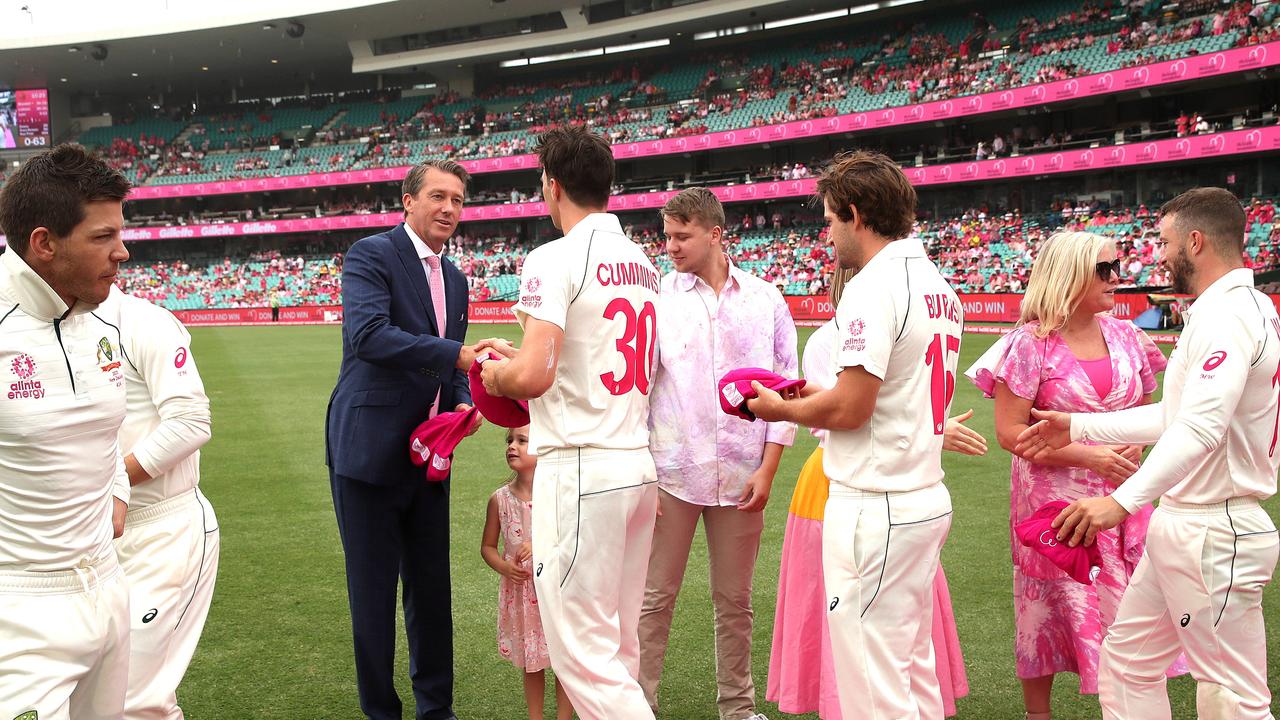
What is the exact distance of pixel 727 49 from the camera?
50.6 m

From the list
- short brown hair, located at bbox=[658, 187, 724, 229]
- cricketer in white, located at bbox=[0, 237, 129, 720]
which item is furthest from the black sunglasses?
cricketer in white, located at bbox=[0, 237, 129, 720]

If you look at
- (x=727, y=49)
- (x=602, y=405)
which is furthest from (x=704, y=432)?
(x=727, y=49)

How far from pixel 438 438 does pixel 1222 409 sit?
3051mm

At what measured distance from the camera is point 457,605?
6613 mm

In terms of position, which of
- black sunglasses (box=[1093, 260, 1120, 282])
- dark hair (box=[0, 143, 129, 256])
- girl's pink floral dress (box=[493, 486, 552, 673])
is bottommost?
girl's pink floral dress (box=[493, 486, 552, 673])

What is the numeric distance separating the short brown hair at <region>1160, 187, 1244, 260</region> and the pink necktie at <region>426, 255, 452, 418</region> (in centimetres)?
312

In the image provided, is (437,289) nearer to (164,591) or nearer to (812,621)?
(164,591)

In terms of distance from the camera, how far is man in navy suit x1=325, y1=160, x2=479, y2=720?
175 inches

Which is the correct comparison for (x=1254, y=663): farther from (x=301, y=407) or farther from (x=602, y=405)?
(x=301, y=407)

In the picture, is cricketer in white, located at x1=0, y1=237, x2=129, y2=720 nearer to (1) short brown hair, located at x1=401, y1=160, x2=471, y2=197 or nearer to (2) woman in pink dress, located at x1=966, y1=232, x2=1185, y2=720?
(1) short brown hair, located at x1=401, y1=160, x2=471, y2=197

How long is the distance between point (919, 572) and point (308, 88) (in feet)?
221

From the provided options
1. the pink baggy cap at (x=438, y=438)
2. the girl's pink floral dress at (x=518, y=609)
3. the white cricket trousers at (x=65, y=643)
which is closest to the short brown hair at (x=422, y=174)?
the pink baggy cap at (x=438, y=438)

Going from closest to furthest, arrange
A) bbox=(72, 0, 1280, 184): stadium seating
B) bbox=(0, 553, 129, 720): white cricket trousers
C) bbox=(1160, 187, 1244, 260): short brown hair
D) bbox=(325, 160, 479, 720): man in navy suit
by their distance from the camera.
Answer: bbox=(0, 553, 129, 720): white cricket trousers, bbox=(1160, 187, 1244, 260): short brown hair, bbox=(325, 160, 479, 720): man in navy suit, bbox=(72, 0, 1280, 184): stadium seating

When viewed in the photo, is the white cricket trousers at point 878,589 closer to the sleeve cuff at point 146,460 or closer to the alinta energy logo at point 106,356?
the alinta energy logo at point 106,356
